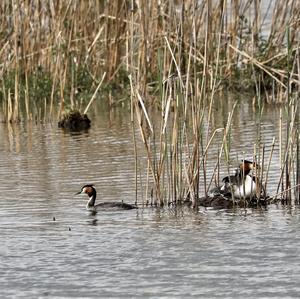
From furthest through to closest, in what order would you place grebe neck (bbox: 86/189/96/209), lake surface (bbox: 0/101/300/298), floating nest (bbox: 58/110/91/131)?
1. floating nest (bbox: 58/110/91/131)
2. grebe neck (bbox: 86/189/96/209)
3. lake surface (bbox: 0/101/300/298)

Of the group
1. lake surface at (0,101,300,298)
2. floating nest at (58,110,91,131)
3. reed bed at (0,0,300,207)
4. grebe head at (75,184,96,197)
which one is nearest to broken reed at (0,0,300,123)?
reed bed at (0,0,300,207)

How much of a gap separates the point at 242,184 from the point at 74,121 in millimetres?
5808

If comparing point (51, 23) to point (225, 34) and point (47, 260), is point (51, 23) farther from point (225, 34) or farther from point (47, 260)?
point (47, 260)

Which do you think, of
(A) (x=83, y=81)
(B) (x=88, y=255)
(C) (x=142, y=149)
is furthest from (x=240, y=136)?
(B) (x=88, y=255)

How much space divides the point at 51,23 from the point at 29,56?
0.54 meters

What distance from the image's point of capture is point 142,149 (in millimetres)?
12211

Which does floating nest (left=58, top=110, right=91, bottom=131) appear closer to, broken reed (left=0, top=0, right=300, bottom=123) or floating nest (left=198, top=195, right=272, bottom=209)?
broken reed (left=0, top=0, right=300, bottom=123)

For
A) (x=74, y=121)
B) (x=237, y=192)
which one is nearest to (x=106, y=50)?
(x=74, y=121)

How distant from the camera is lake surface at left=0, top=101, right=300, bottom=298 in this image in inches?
261

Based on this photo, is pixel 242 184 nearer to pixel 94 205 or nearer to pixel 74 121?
pixel 94 205

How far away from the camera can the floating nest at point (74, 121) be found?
47.6 ft

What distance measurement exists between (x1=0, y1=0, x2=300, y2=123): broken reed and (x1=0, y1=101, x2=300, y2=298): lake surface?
429cm

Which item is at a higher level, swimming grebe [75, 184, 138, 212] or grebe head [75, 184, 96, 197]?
grebe head [75, 184, 96, 197]

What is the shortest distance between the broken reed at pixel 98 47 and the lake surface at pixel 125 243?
14.1ft
